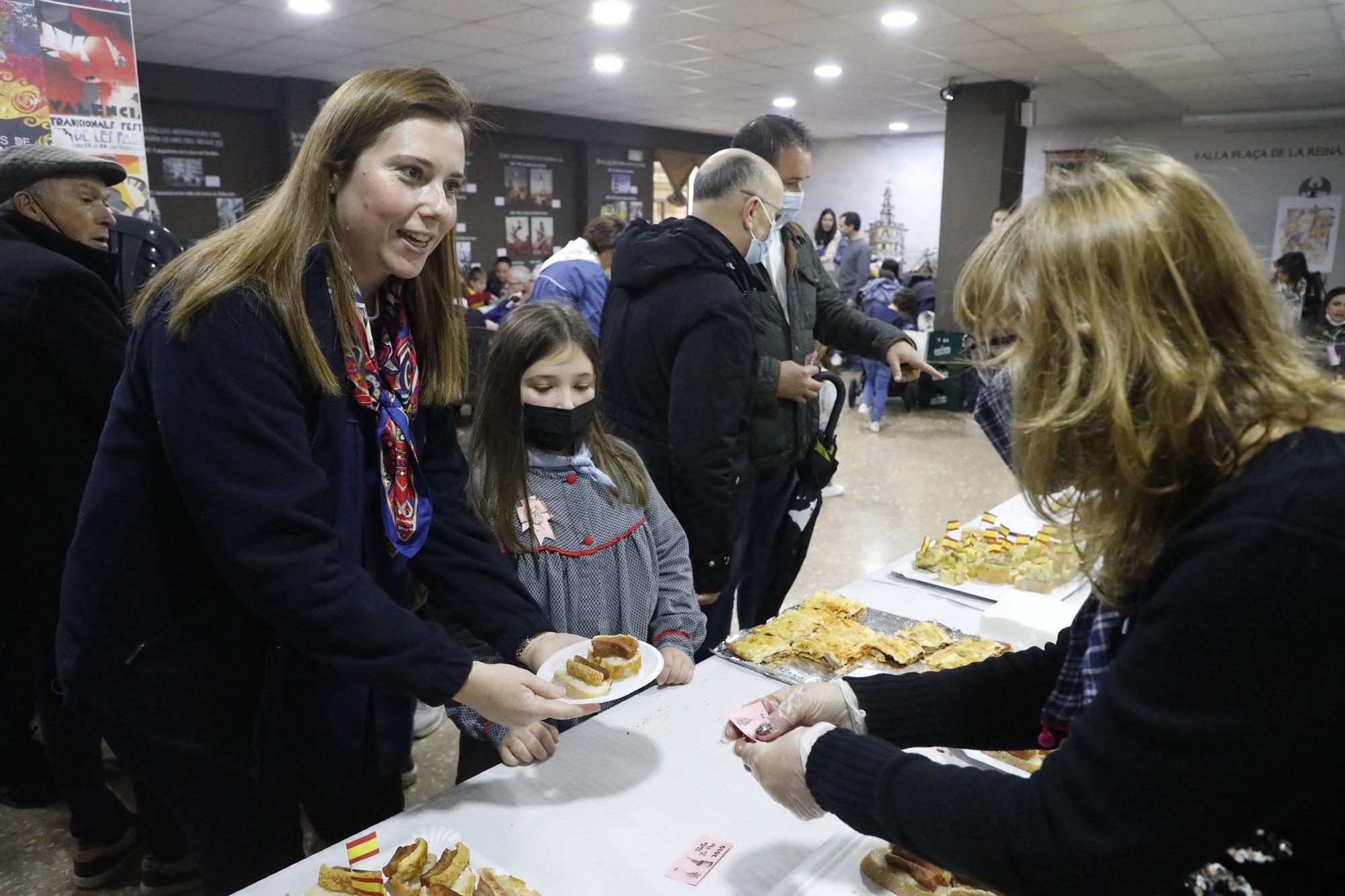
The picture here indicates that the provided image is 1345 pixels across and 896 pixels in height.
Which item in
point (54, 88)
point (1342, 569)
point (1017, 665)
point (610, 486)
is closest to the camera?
point (1342, 569)

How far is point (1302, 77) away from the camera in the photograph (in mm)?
8273

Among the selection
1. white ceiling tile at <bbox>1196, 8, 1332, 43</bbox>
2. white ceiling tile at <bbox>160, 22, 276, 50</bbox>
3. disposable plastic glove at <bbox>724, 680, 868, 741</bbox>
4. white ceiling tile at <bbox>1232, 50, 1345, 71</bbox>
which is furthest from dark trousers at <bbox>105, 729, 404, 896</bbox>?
white ceiling tile at <bbox>1232, 50, 1345, 71</bbox>

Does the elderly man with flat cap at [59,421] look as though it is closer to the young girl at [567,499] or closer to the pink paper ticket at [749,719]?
the young girl at [567,499]

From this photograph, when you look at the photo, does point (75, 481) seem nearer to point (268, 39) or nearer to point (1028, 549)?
point (1028, 549)

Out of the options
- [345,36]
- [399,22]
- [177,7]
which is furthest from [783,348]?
[345,36]

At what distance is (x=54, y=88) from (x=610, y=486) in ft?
7.17

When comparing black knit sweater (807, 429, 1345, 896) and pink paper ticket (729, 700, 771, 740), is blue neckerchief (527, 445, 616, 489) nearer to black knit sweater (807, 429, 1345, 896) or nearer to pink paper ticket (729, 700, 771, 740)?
pink paper ticket (729, 700, 771, 740)

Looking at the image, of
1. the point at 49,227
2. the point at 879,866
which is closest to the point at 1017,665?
the point at 879,866

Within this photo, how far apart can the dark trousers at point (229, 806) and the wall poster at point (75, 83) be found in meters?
2.14

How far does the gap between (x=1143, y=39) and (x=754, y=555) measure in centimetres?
609

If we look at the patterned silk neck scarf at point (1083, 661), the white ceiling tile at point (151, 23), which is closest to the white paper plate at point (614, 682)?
the patterned silk neck scarf at point (1083, 661)

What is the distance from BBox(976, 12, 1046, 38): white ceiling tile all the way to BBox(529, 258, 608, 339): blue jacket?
409cm

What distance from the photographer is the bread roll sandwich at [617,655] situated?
140 centimetres

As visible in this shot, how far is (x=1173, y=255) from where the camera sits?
730mm
